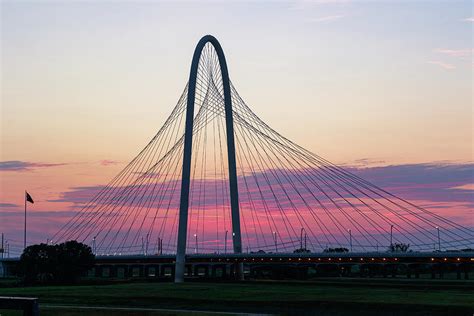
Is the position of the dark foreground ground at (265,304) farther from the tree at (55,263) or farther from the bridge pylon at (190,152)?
the tree at (55,263)

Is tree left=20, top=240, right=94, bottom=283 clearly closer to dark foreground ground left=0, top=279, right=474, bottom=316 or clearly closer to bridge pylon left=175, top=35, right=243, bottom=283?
bridge pylon left=175, top=35, right=243, bottom=283

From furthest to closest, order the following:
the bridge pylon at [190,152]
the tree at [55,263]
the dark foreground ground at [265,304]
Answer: the tree at [55,263] → the bridge pylon at [190,152] → the dark foreground ground at [265,304]

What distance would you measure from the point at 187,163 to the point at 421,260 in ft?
98.8

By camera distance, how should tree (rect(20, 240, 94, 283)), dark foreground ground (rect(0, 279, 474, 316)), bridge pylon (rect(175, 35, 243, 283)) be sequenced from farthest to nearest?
tree (rect(20, 240, 94, 283)) < bridge pylon (rect(175, 35, 243, 283)) < dark foreground ground (rect(0, 279, 474, 316))

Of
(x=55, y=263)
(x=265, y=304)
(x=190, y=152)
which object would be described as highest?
(x=190, y=152)

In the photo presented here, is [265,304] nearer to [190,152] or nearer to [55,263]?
[190,152]

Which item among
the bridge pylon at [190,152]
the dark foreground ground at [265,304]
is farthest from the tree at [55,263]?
the dark foreground ground at [265,304]

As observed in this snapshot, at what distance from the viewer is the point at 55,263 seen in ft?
352

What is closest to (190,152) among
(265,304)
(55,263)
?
(55,263)

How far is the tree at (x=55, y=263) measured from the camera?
106812 millimetres

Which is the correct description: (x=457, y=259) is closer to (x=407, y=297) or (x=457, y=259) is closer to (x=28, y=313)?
(x=407, y=297)

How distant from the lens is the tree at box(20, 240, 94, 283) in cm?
10681

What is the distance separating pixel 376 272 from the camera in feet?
547

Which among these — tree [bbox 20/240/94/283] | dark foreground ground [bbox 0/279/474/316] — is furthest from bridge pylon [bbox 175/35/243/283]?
dark foreground ground [bbox 0/279/474/316]
